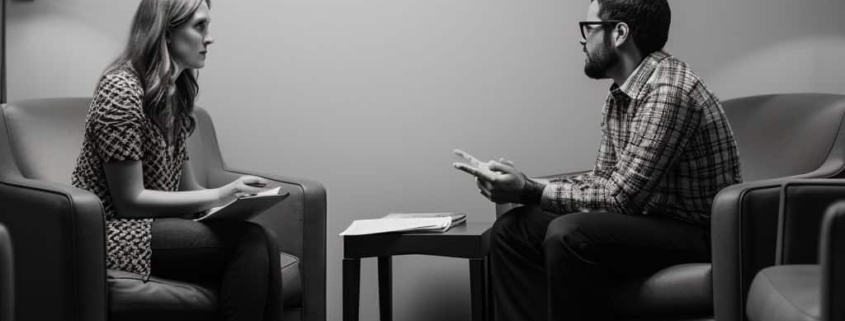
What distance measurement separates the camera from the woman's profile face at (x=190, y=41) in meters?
2.29

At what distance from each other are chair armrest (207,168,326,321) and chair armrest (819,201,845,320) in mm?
1544

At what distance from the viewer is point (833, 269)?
1.29 metres

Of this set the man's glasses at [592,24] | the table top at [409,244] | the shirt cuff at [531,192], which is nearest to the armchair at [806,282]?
the shirt cuff at [531,192]

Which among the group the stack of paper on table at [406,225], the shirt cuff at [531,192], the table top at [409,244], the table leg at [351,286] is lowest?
the table leg at [351,286]

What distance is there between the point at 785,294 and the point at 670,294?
452 millimetres

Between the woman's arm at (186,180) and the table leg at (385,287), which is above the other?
the woman's arm at (186,180)

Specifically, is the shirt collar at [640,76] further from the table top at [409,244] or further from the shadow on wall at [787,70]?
the shadow on wall at [787,70]

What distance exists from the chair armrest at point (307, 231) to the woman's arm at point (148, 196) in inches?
17.5

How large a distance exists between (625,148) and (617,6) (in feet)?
1.39

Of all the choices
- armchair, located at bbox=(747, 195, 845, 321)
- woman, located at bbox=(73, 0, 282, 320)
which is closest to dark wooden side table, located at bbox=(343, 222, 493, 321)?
woman, located at bbox=(73, 0, 282, 320)

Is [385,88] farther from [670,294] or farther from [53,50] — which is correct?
[670,294]

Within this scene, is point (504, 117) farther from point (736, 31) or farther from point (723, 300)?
point (723, 300)

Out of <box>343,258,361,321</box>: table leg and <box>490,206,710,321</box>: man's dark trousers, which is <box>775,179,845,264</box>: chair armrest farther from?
<box>343,258,361,321</box>: table leg

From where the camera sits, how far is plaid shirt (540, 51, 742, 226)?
2.12 metres
